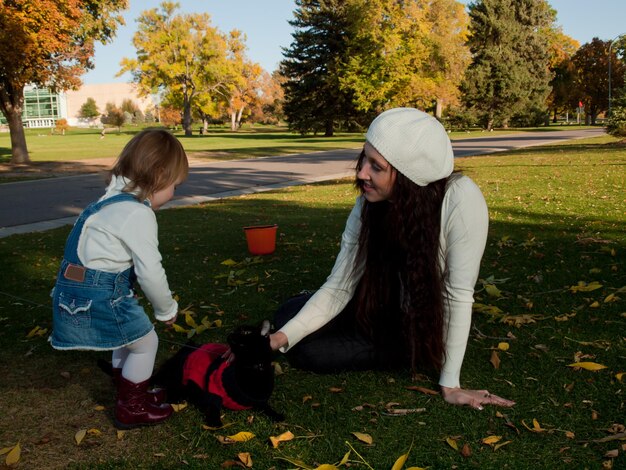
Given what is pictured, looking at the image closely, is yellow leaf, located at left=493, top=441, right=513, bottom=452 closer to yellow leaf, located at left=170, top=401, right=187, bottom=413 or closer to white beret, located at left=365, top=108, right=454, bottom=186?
white beret, located at left=365, top=108, right=454, bottom=186

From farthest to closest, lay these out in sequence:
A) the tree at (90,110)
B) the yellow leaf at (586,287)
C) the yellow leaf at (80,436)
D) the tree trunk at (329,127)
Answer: the tree at (90,110) < the tree trunk at (329,127) < the yellow leaf at (586,287) < the yellow leaf at (80,436)

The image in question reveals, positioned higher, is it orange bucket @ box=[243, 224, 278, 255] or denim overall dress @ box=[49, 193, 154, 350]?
denim overall dress @ box=[49, 193, 154, 350]

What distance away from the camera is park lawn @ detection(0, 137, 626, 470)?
8.90 ft

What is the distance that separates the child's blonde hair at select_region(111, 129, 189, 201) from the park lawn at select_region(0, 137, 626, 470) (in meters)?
1.20

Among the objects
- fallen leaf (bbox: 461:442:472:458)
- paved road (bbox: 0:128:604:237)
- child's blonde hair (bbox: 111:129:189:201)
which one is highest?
child's blonde hair (bbox: 111:129:189:201)

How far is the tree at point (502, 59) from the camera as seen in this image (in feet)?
175

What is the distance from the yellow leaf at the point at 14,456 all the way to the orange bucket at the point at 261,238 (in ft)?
12.4

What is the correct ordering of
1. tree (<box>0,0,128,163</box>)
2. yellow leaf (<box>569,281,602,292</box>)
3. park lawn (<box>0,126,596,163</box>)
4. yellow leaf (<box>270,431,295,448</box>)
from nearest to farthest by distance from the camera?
yellow leaf (<box>270,431,295,448</box>)
yellow leaf (<box>569,281,602,292</box>)
tree (<box>0,0,128,163</box>)
park lawn (<box>0,126,596,163</box>)

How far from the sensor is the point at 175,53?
5806 centimetres

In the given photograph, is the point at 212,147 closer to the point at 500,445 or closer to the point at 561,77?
the point at 500,445

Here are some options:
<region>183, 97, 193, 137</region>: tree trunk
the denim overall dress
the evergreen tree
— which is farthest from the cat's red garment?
<region>183, 97, 193, 137</region>: tree trunk

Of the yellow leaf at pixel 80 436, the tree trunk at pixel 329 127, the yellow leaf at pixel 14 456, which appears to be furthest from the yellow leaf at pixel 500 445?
the tree trunk at pixel 329 127

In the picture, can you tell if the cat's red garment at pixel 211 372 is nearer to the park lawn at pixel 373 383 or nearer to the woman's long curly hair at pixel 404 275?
the park lawn at pixel 373 383

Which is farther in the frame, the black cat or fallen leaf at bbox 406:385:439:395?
fallen leaf at bbox 406:385:439:395
